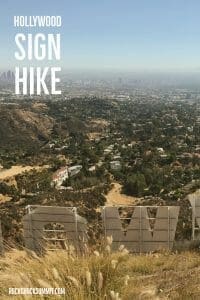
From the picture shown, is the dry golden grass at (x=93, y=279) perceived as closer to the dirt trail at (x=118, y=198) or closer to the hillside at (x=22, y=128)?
the dirt trail at (x=118, y=198)

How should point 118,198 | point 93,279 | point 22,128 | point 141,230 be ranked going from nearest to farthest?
point 93,279, point 141,230, point 118,198, point 22,128

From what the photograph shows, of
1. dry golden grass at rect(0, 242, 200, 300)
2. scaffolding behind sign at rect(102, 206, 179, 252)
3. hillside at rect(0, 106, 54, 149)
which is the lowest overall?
hillside at rect(0, 106, 54, 149)

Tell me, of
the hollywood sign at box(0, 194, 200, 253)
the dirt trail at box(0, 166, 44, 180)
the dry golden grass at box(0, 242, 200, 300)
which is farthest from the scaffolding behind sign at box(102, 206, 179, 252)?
the dirt trail at box(0, 166, 44, 180)

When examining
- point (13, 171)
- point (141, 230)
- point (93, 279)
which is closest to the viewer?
point (93, 279)

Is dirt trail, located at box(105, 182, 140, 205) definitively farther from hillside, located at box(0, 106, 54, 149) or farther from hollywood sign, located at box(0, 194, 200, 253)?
hillside, located at box(0, 106, 54, 149)

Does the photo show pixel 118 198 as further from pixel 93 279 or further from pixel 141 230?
pixel 93 279

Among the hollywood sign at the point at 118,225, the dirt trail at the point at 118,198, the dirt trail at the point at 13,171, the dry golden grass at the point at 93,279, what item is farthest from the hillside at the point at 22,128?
the dry golden grass at the point at 93,279

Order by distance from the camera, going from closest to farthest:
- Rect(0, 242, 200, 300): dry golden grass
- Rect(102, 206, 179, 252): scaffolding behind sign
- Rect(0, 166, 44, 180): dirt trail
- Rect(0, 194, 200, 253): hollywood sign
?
Rect(0, 242, 200, 300): dry golden grass, Rect(0, 194, 200, 253): hollywood sign, Rect(102, 206, 179, 252): scaffolding behind sign, Rect(0, 166, 44, 180): dirt trail

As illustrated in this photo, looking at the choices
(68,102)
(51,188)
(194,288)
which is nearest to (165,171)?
(51,188)

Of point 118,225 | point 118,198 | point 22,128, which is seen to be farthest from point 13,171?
point 118,225

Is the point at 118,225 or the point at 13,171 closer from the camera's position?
the point at 118,225

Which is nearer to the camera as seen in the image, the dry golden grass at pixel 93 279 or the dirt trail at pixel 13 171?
the dry golden grass at pixel 93 279
